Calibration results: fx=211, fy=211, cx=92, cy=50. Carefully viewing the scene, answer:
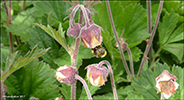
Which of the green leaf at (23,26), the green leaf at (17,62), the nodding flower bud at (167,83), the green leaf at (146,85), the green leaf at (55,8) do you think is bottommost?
the green leaf at (146,85)

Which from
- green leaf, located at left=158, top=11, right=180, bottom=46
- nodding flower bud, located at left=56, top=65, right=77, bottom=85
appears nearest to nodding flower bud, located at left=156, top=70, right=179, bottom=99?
nodding flower bud, located at left=56, top=65, right=77, bottom=85

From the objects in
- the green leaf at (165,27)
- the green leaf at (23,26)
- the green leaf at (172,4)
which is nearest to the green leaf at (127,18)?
the green leaf at (165,27)

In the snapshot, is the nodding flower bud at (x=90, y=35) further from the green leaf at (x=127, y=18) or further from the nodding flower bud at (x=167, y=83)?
the green leaf at (x=127, y=18)

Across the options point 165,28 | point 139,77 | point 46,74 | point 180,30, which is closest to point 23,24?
point 46,74

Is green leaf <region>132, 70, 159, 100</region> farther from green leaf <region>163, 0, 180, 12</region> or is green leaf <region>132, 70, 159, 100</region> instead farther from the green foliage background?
green leaf <region>163, 0, 180, 12</region>

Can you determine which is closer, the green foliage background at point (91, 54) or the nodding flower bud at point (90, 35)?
the nodding flower bud at point (90, 35)

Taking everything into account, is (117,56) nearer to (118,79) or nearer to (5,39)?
(118,79)

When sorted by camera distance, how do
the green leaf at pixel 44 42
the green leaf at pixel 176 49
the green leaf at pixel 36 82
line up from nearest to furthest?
the green leaf at pixel 36 82 → the green leaf at pixel 44 42 → the green leaf at pixel 176 49

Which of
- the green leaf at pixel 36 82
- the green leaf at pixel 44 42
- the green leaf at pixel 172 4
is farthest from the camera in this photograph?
the green leaf at pixel 172 4
